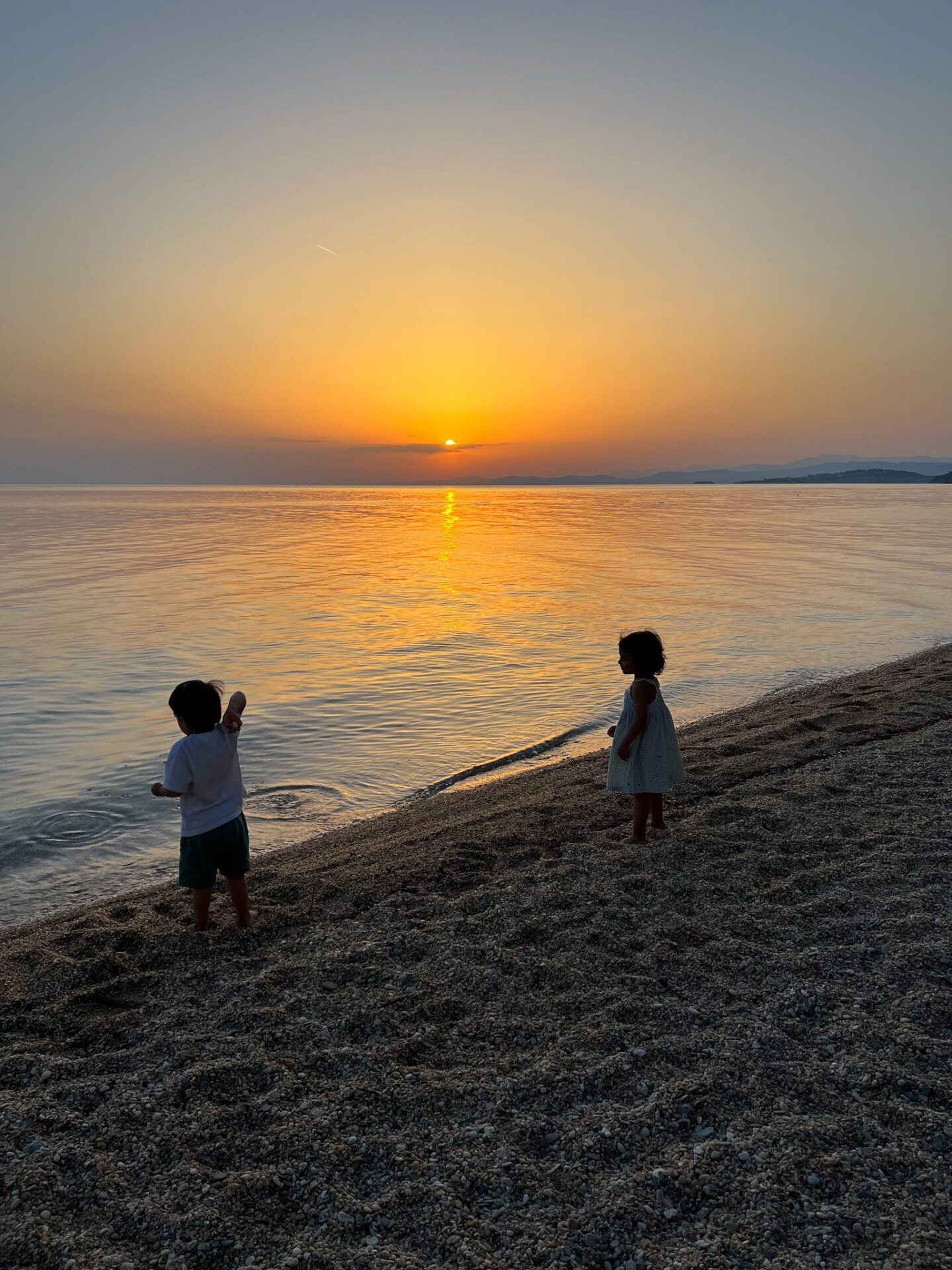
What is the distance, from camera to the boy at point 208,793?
176 inches

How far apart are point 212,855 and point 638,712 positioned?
284 cm

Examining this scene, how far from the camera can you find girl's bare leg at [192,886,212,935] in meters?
4.66

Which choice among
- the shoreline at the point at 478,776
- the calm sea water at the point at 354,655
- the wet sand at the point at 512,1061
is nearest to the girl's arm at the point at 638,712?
the wet sand at the point at 512,1061

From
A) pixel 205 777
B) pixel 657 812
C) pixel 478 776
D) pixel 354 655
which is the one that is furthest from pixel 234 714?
pixel 354 655

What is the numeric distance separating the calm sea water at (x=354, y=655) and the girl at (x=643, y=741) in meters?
3.34

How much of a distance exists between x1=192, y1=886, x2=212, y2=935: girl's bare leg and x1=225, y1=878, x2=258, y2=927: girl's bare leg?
5.0 inches

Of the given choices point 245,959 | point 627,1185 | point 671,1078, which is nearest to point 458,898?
point 245,959

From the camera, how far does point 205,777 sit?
4523 millimetres

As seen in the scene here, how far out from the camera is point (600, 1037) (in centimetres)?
342

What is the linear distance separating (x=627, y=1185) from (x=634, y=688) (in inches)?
128

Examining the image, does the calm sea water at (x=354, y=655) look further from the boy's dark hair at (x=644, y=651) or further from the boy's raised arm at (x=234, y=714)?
the boy's dark hair at (x=644, y=651)

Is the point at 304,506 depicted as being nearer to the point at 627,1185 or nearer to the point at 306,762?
the point at 306,762

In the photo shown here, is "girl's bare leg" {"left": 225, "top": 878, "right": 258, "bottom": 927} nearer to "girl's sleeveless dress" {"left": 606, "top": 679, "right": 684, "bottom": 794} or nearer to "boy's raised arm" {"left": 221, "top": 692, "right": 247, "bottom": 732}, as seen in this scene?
"boy's raised arm" {"left": 221, "top": 692, "right": 247, "bottom": 732}

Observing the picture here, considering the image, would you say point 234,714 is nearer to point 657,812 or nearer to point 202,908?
point 202,908
